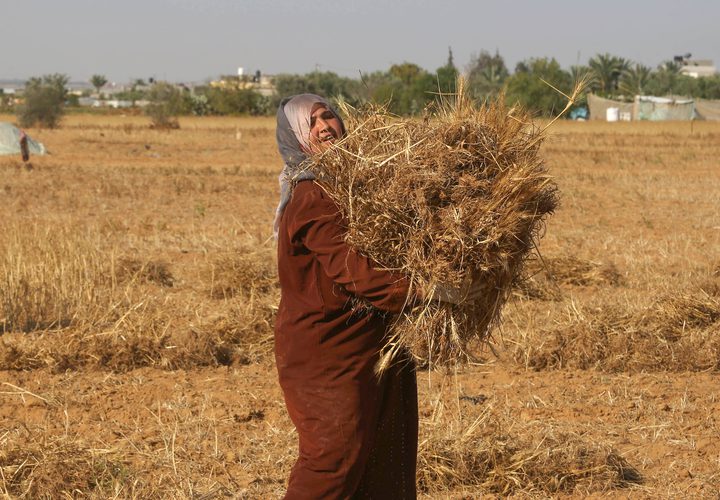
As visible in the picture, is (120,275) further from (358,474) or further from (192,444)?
(358,474)

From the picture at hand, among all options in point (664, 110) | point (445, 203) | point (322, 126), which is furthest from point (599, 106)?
point (445, 203)

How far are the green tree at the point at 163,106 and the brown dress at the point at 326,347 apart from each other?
126 ft

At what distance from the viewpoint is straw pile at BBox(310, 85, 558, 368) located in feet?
10.1

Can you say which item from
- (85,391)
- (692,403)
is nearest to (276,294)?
(85,391)

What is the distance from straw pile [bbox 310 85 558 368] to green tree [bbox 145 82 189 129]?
38365mm

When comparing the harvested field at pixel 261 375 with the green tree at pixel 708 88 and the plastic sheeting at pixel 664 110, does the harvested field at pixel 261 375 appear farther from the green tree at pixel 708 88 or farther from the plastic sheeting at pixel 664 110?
the green tree at pixel 708 88

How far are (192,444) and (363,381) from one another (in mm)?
1900

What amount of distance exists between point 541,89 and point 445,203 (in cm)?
3276

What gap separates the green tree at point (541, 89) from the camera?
12.3 ft

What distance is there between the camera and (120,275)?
27.8 feet

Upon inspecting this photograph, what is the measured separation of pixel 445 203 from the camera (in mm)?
3135

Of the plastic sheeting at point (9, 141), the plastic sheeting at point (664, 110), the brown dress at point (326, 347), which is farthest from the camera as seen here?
the plastic sheeting at point (664, 110)

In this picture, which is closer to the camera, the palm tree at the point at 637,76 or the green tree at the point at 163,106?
the green tree at the point at 163,106

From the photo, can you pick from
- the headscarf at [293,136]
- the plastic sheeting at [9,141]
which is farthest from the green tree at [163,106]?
the headscarf at [293,136]
